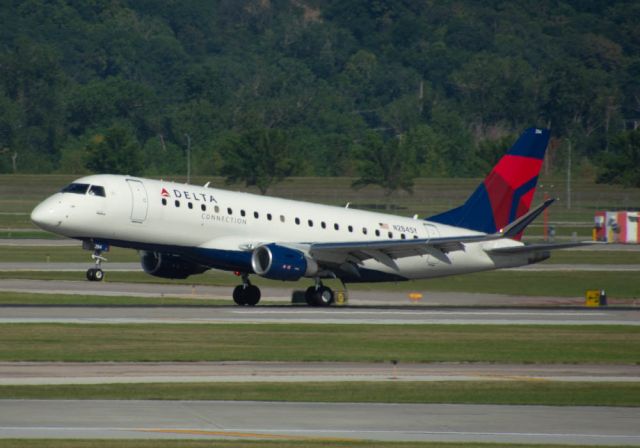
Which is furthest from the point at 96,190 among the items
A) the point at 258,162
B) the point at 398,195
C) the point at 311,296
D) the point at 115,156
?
the point at 398,195

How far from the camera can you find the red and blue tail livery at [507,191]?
2208 inches

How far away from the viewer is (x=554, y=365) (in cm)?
3441

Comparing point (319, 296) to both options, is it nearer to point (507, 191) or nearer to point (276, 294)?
point (276, 294)

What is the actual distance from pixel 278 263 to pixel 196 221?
3244 mm

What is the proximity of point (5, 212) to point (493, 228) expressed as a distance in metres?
72.9

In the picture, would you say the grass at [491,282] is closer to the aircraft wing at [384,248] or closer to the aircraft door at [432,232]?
the aircraft door at [432,232]

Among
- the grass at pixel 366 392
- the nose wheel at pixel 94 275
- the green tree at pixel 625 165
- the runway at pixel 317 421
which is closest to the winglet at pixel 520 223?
the nose wheel at pixel 94 275

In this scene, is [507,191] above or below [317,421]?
above

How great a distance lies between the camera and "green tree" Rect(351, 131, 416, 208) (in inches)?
5404

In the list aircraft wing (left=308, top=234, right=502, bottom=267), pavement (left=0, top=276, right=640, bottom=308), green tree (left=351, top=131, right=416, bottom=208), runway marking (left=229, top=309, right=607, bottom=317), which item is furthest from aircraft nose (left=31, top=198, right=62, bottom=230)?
green tree (left=351, top=131, right=416, bottom=208)

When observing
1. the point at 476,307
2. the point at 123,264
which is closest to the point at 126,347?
the point at 476,307

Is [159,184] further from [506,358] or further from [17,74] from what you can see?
[17,74]

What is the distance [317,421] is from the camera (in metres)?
25.0

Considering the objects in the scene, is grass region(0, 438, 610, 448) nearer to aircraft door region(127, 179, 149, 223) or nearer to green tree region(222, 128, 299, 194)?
aircraft door region(127, 179, 149, 223)
